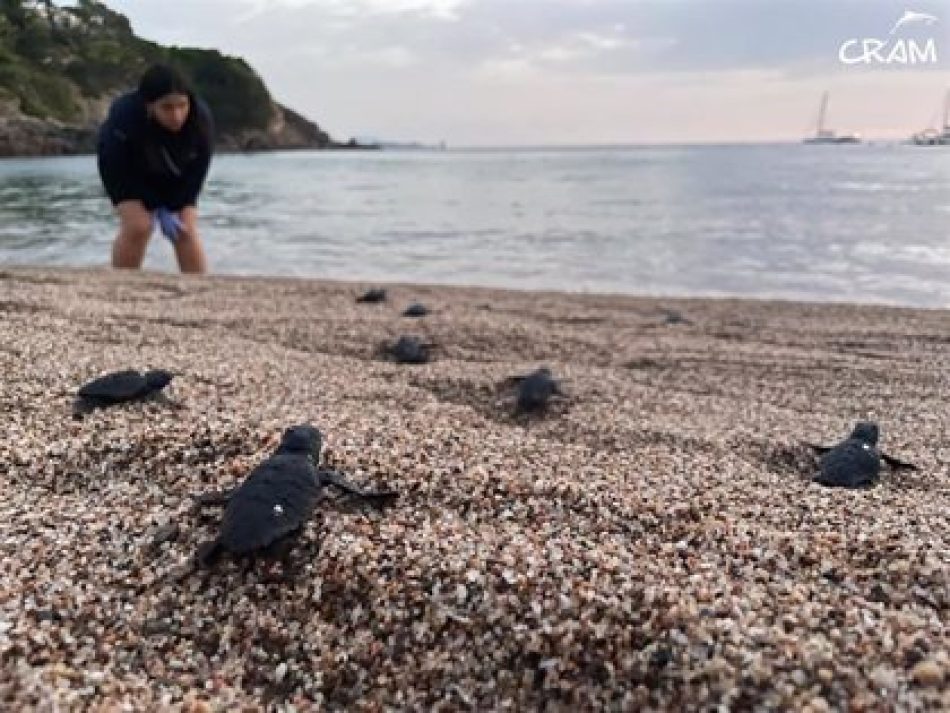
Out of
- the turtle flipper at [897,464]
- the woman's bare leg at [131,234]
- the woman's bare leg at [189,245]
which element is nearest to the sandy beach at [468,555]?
the turtle flipper at [897,464]

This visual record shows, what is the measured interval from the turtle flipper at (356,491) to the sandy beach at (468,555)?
0.05 metres

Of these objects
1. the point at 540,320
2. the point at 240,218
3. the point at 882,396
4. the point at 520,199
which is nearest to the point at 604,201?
the point at 520,199

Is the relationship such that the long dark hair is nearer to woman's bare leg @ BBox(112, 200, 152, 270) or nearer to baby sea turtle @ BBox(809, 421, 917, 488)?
woman's bare leg @ BBox(112, 200, 152, 270)

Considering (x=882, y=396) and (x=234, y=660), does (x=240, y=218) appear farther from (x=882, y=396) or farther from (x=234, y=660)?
(x=234, y=660)

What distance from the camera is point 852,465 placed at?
2992mm

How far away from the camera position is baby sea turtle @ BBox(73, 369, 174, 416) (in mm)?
3283

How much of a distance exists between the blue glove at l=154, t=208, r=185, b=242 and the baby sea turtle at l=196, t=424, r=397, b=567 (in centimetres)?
614

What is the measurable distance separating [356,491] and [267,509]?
0.36 meters

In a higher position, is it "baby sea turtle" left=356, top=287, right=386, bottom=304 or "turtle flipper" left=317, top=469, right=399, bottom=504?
"turtle flipper" left=317, top=469, right=399, bottom=504

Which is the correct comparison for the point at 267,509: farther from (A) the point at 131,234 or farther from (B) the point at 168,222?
(A) the point at 131,234

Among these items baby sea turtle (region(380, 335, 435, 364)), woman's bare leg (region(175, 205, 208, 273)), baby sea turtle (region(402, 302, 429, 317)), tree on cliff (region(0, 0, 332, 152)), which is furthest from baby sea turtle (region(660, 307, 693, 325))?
tree on cliff (region(0, 0, 332, 152))

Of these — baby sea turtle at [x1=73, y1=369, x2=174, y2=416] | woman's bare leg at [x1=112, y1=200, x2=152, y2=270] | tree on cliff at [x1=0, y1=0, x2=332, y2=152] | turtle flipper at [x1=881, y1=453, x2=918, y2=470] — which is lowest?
turtle flipper at [x1=881, y1=453, x2=918, y2=470]

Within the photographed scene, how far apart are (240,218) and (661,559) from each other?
735 inches

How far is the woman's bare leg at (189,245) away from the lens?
8.07 metres
